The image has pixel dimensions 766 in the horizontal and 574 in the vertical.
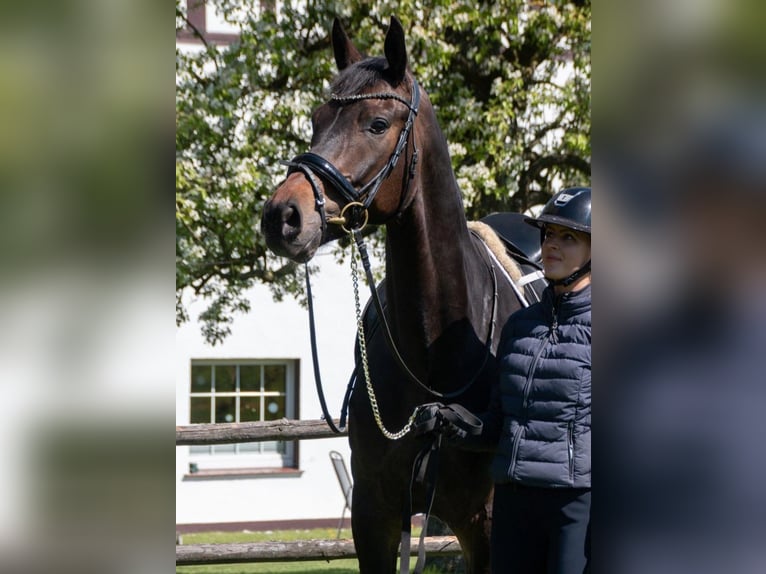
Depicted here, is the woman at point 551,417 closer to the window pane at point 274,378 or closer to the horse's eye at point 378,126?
the horse's eye at point 378,126

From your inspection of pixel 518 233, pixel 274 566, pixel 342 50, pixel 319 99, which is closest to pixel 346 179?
pixel 342 50

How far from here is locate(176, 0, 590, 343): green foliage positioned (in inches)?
297

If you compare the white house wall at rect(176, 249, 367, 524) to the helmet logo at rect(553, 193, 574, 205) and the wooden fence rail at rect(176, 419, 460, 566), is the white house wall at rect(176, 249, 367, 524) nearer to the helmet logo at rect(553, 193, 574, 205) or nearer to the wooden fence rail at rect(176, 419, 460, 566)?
the wooden fence rail at rect(176, 419, 460, 566)

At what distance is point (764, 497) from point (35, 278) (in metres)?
0.63

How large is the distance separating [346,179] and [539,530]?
3.57 ft

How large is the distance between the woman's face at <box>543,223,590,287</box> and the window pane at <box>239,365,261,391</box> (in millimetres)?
11047

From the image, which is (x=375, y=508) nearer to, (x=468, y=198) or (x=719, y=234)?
(x=719, y=234)

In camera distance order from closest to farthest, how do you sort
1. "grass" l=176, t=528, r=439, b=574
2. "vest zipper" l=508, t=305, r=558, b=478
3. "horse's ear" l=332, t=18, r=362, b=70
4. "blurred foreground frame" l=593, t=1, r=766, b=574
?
"blurred foreground frame" l=593, t=1, r=766, b=574, "vest zipper" l=508, t=305, r=558, b=478, "horse's ear" l=332, t=18, r=362, b=70, "grass" l=176, t=528, r=439, b=574

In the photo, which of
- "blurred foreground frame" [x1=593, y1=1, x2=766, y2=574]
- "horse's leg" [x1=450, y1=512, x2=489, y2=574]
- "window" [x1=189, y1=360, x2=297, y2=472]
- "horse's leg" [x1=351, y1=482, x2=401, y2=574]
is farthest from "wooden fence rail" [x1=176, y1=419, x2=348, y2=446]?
"window" [x1=189, y1=360, x2=297, y2=472]

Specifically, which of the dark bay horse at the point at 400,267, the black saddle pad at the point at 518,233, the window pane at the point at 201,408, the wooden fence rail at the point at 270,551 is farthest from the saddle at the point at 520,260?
the window pane at the point at 201,408

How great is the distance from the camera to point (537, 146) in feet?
28.3

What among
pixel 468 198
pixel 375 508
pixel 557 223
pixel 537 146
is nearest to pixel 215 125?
pixel 468 198

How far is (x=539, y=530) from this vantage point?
8.43 ft

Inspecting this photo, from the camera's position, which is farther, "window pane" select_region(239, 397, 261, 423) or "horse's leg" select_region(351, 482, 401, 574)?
"window pane" select_region(239, 397, 261, 423)
